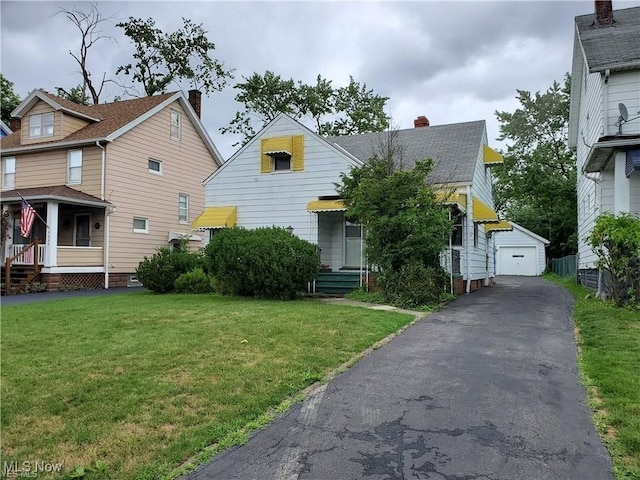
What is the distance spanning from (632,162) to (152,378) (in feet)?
35.3

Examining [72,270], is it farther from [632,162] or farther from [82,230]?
[632,162]

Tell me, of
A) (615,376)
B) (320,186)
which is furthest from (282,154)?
(615,376)

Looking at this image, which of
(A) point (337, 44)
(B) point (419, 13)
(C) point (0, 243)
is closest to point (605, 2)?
(B) point (419, 13)

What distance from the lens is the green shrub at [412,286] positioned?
1155cm

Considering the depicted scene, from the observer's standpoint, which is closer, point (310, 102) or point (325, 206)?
point (325, 206)

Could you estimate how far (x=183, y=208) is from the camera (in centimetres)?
2411

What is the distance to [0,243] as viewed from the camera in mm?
18562

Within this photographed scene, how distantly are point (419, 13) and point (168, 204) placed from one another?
609 inches

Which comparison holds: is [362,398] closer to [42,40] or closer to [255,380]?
[255,380]

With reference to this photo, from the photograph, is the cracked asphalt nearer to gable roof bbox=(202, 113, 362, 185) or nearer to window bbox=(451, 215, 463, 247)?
window bbox=(451, 215, 463, 247)

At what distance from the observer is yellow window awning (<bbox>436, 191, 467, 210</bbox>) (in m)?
13.2

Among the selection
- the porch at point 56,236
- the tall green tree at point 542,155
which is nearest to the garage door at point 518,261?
the tall green tree at point 542,155
